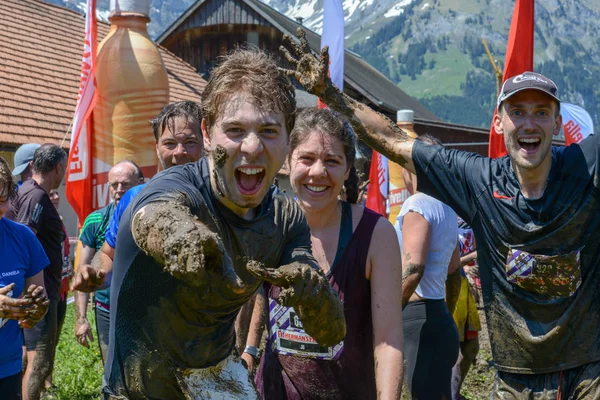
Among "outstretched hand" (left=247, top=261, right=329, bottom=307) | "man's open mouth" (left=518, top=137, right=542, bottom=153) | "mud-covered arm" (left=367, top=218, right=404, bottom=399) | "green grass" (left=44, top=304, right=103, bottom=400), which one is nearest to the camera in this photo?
"outstretched hand" (left=247, top=261, right=329, bottom=307)

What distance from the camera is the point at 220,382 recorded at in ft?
8.78

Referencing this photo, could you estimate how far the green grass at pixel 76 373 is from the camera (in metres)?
7.58

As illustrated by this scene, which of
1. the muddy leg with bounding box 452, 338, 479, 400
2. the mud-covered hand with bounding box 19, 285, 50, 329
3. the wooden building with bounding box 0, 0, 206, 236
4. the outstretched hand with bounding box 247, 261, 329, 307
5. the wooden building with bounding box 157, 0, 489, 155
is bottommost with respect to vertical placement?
the muddy leg with bounding box 452, 338, 479, 400

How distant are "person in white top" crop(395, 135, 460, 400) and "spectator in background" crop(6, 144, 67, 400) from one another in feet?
10.6

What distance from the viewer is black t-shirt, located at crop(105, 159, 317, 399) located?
2.41 meters

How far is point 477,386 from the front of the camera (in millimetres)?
8062

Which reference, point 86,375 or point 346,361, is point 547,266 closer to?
point 346,361

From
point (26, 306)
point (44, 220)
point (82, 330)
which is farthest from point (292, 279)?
point (44, 220)

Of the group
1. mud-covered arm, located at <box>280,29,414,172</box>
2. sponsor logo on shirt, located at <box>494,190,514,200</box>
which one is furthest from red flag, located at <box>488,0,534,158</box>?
sponsor logo on shirt, located at <box>494,190,514,200</box>

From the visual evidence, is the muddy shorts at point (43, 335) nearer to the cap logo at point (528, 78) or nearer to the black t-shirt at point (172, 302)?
the black t-shirt at point (172, 302)

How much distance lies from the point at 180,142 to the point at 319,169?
4.43 feet

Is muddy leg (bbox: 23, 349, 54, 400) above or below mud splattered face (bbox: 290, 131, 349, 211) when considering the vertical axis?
below

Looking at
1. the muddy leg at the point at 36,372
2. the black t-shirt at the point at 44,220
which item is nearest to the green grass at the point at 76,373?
the muddy leg at the point at 36,372

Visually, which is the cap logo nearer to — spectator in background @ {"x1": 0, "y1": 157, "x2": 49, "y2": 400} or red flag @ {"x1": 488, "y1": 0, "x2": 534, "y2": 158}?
spectator in background @ {"x1": 0, "y1": 157, "x2": 49, "y2": 400}
